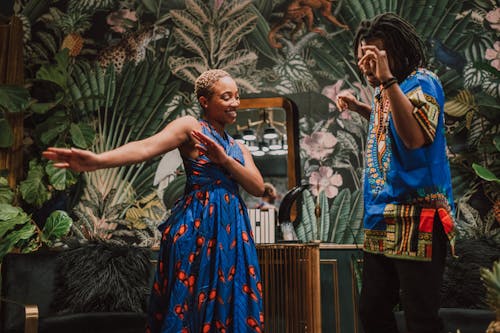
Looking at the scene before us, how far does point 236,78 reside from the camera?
4.72m

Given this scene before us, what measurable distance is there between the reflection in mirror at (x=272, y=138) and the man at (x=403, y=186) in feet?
7.57

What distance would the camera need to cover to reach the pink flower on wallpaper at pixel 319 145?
14.8ft

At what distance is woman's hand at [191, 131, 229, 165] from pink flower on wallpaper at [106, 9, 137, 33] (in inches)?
111

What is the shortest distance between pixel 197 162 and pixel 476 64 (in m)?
2.52

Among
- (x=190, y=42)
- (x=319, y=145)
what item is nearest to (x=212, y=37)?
(x=190, y=42)

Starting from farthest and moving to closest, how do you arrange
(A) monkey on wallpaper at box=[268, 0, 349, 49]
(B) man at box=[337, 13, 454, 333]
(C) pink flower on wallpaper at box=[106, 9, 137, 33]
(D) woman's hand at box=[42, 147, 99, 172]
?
1. (C) pink flower on wallpaper at box=[106, 9, 137, 33]
2. (A) monkey on wallpaper at box=[268, 0, 349, 49]
3. (D) woman's hand at box=[42, 147, 99, 172]
4. (B) man at box=[337, 13, 454, 333]

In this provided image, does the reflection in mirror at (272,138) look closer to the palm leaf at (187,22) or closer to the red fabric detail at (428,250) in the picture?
the palm leaf at (187,22)

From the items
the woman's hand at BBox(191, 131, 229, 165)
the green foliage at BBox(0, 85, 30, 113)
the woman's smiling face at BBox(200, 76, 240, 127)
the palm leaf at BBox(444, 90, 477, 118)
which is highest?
the green foliage at BBox(0, 85, 30, 113)

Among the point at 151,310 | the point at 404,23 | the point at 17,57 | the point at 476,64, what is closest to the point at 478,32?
the point at 476,64

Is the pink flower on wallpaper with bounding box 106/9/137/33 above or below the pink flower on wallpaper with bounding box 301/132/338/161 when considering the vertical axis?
above

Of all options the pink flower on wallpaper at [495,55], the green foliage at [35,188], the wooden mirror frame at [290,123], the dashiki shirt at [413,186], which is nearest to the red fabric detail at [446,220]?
the dashiki shirt at [413,186]

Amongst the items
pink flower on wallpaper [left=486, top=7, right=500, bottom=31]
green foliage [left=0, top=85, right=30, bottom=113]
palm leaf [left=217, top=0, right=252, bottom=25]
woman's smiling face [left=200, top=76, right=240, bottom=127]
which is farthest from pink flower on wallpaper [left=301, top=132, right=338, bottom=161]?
green foliage [left=0, top=85, right=30, bottom=113]

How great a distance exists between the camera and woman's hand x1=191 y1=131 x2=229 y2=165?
2445 mm

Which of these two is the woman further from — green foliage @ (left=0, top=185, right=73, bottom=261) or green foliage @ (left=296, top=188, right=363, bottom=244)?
green foliage @ (left=0, top=185, right=73, bottom=261)
